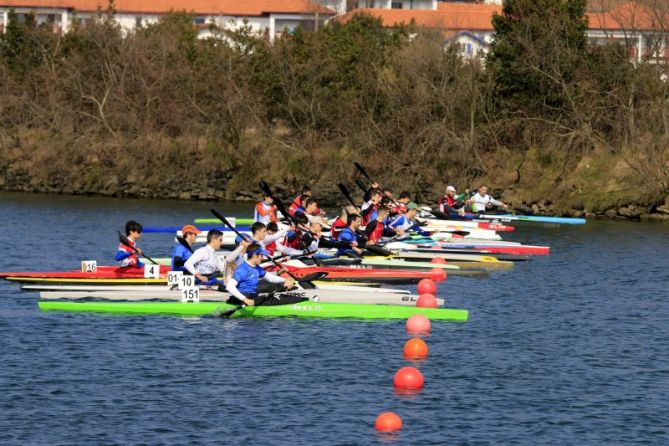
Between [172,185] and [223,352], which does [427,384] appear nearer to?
[223,352]

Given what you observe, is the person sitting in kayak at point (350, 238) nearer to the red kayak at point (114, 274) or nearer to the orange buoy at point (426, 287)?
the orange buoy at point (426, 287)

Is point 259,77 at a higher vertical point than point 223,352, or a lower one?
higher

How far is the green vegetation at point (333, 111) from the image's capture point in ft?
179

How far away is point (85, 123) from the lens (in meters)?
64.4

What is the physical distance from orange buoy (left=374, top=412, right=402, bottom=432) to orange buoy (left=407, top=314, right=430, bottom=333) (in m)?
6.50

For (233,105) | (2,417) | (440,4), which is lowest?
(2,417)

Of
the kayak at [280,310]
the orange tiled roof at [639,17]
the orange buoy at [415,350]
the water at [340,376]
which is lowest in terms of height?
the water at [340,376]

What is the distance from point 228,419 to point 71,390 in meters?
2.87

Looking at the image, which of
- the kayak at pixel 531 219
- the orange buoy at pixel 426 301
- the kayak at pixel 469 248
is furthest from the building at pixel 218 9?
the orange buoy at pixel 426 301

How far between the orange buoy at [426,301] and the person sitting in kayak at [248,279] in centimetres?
335

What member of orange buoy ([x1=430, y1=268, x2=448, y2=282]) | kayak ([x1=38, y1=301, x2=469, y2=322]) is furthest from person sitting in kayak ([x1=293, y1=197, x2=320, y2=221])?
kayak ([x1=38, y1=301, x2=469, y2=322])

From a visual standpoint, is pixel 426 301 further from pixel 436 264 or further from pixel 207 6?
pixel 207 6

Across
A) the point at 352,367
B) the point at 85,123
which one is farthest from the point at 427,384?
the point at 85,123

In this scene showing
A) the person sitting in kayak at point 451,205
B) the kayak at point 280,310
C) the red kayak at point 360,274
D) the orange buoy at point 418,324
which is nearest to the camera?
the orange buoy at point 418,324
